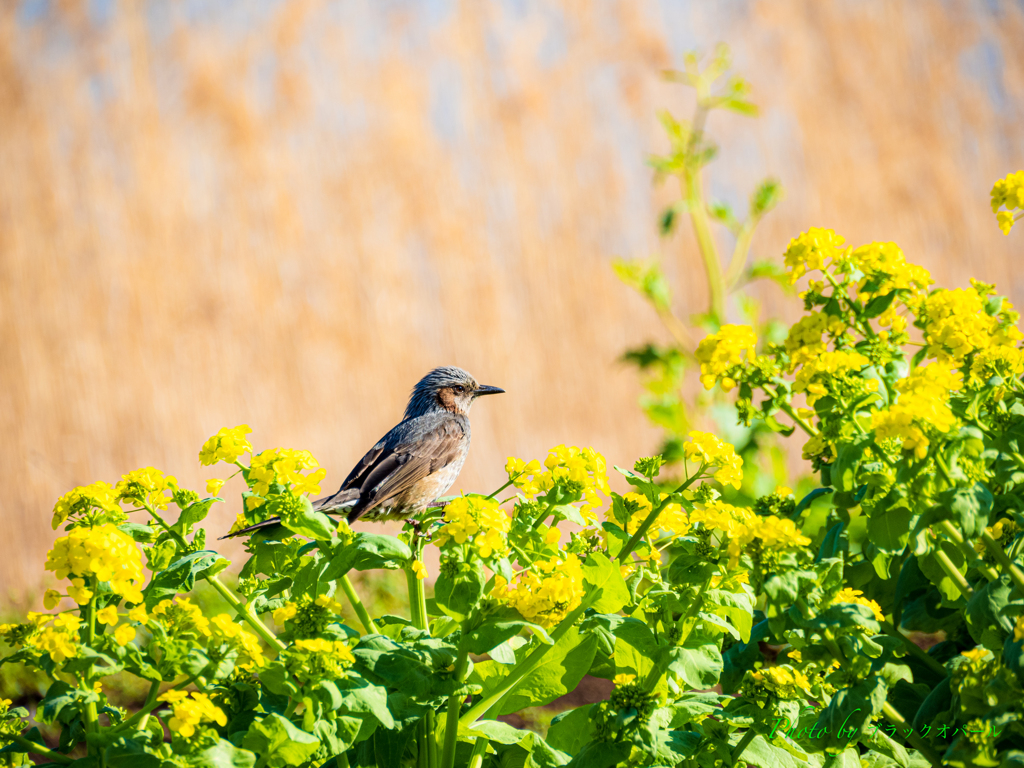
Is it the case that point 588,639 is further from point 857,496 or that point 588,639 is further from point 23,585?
point 23,585

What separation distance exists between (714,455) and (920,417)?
44 centimetres

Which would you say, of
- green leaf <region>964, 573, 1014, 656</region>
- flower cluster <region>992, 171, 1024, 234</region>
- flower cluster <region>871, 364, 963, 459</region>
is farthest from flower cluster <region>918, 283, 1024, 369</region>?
green leaf <region>964, 573, 1014, 656</region>

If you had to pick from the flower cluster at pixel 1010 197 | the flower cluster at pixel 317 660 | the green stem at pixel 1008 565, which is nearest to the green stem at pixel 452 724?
the flower cluster at pixel 317 660

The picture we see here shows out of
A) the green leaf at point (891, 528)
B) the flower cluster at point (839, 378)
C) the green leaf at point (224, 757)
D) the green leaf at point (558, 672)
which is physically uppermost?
the flower cluster at point (839, 378)

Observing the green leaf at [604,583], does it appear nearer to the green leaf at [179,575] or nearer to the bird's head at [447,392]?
the green leaf at [179,575]

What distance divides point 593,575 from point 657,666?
0.20 m

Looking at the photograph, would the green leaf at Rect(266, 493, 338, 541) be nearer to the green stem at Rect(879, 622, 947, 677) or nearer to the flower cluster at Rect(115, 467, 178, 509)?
the flower cluster at Rect(115, 467, 178, 509)

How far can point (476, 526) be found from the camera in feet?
4.14

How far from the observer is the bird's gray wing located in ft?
8.70

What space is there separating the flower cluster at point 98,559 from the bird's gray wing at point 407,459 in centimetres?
134

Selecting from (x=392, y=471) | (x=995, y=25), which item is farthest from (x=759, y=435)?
(x=995, y=25)

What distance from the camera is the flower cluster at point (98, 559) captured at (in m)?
1.16

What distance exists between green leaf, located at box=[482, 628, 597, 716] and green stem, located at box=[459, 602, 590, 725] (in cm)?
2

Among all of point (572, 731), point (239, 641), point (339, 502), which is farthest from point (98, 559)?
point (339, 502)
